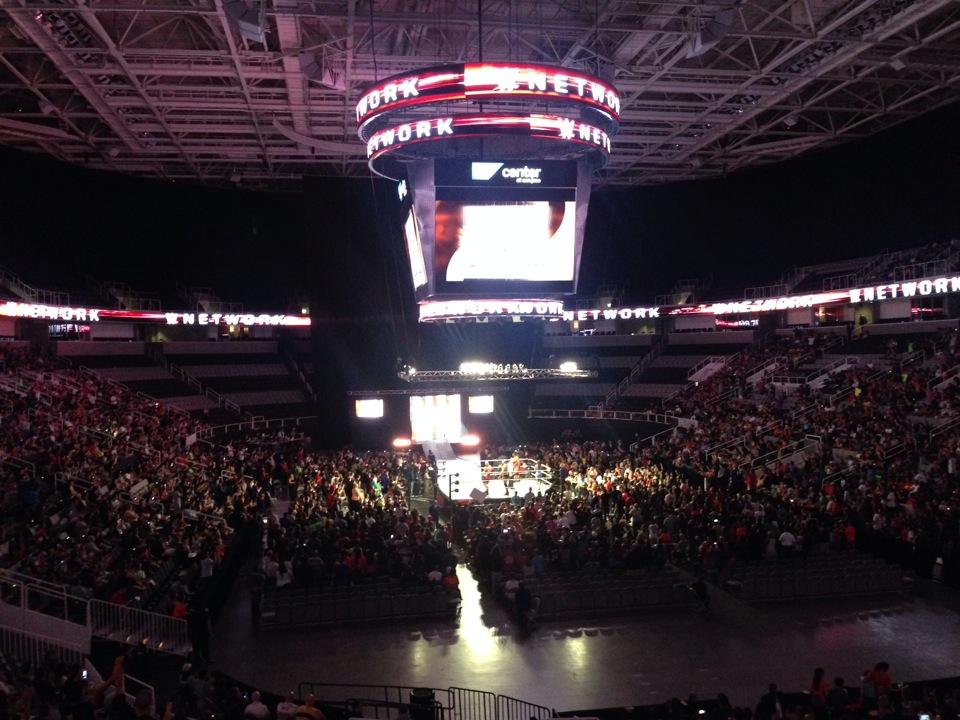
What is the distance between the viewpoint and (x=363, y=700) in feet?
35.2

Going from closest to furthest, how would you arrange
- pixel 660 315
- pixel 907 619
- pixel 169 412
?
pixel 907 619 → pixel 169 412 → pixel 660 315

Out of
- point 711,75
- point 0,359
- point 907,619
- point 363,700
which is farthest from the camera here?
point 0,359

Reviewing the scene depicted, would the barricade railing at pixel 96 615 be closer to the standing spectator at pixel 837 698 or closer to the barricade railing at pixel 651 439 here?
the standing spectator at pixel 837 698

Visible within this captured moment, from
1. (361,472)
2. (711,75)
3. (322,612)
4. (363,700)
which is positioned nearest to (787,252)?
(711,75)

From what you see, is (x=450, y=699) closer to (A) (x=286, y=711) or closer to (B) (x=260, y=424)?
(A) (x=286, y=711)

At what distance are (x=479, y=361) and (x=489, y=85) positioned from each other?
21.2m

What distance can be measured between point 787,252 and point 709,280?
13.8 feet

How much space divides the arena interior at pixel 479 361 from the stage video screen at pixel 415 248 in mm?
248

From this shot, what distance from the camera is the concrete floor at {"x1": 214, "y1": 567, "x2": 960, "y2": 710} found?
463 inches

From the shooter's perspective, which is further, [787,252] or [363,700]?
[787,252]

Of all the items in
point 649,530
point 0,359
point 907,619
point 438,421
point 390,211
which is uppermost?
point 390,211

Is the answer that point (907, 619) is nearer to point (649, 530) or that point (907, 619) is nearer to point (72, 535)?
point (649, 530)

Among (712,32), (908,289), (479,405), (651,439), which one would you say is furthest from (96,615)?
(908,289)

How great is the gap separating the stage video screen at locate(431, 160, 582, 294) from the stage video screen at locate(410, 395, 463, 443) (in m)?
15.9
